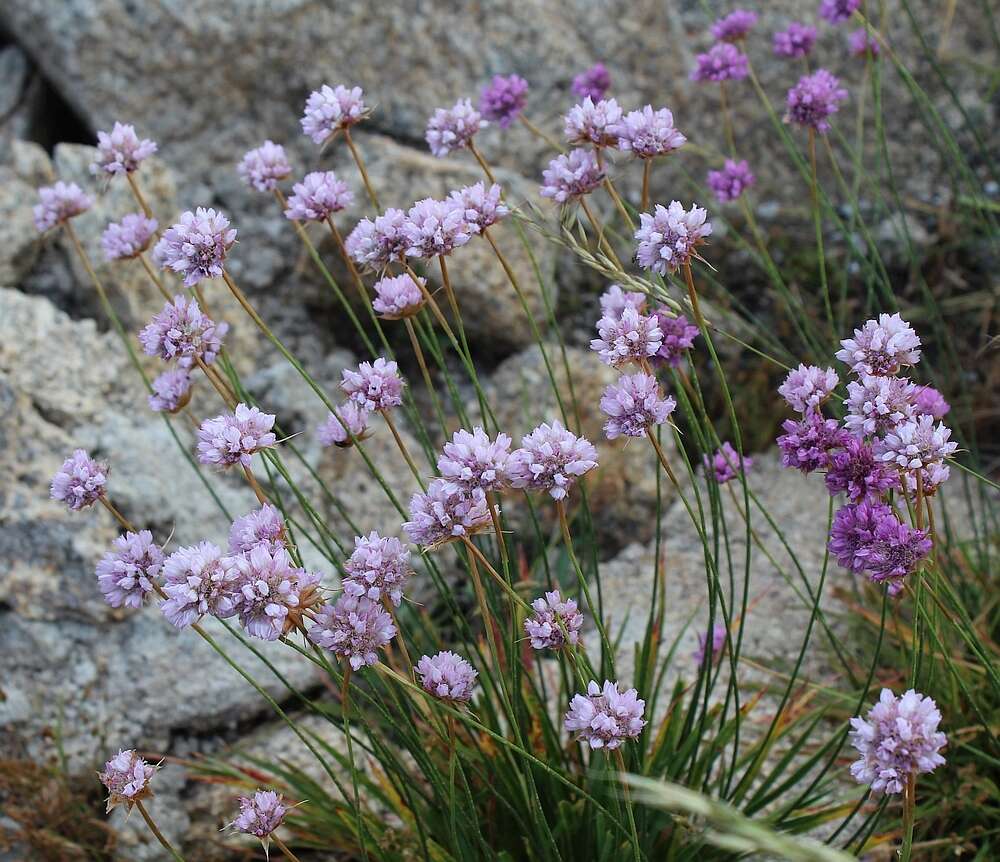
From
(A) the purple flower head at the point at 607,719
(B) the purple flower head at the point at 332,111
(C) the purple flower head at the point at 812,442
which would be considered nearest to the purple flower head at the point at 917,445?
(C) the purple flower head at the point at 812,442

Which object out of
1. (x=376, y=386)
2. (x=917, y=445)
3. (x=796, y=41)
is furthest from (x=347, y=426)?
(x=796, y=41)

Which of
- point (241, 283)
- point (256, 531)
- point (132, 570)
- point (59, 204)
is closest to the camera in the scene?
point (256, 531)

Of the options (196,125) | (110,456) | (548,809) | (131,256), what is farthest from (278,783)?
(196,125)

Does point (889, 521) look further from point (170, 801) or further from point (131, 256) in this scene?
point (170, 801)

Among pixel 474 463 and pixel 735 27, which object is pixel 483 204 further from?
pixel 735 27

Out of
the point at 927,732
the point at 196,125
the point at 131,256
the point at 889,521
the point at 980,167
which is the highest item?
the point at 980,167

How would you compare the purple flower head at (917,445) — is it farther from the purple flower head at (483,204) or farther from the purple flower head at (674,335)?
the purple flower head at (483,204)
